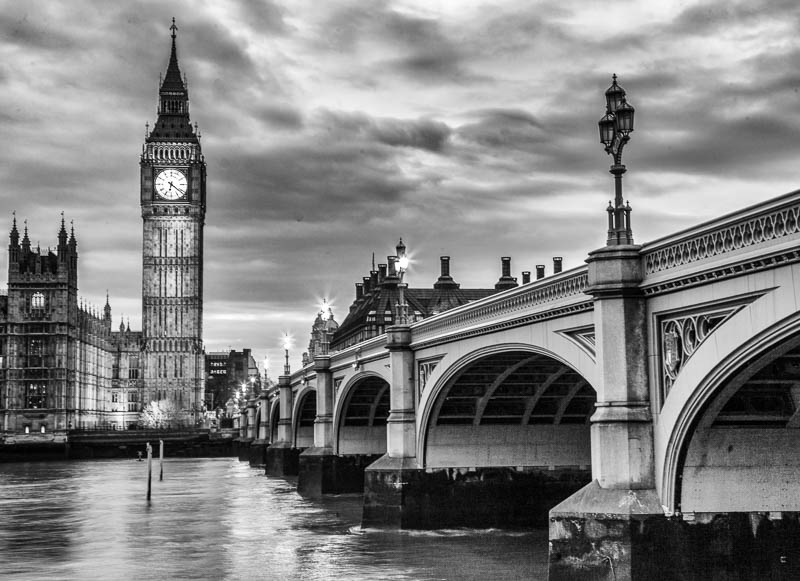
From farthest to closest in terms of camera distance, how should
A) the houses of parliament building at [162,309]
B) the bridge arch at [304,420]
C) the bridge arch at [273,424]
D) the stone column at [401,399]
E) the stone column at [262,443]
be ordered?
the houses of parliament building at [162,309]
the bridge arch at [273,424]
the stone column at [262,443]
the bridge arch at [304,420]
the stone column at [401,399]

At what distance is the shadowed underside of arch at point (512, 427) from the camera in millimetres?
37500

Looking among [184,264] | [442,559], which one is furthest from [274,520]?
[184,264]

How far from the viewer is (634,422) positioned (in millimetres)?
20703

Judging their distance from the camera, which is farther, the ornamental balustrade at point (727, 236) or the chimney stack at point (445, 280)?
the chimney stack at point (445, 280)

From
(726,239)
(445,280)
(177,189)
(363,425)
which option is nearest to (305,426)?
(363,425)

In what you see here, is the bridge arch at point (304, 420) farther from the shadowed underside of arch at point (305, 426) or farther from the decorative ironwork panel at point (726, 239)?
the decorative ironwork panel at point (726, 239)

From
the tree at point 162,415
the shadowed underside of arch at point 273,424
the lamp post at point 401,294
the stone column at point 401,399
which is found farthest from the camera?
the tree at point 162,415

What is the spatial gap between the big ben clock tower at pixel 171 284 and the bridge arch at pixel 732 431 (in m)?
175

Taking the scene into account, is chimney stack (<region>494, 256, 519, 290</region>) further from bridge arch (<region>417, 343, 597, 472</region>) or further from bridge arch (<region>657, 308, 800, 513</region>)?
bridge arch (<region>657, 308, 800, 513</region>)

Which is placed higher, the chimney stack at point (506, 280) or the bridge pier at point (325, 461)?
the chimney stack at point (506, 280)

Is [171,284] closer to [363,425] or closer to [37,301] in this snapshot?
[37,301]

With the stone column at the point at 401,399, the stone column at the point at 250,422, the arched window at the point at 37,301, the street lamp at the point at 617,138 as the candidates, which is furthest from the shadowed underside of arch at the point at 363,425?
the arched window at the point at 37,301

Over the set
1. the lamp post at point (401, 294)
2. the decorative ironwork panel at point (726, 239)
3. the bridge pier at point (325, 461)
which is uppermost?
the lamp post at point (401, 294)

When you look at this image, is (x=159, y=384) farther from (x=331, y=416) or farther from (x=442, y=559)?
(x=442, y=559)
